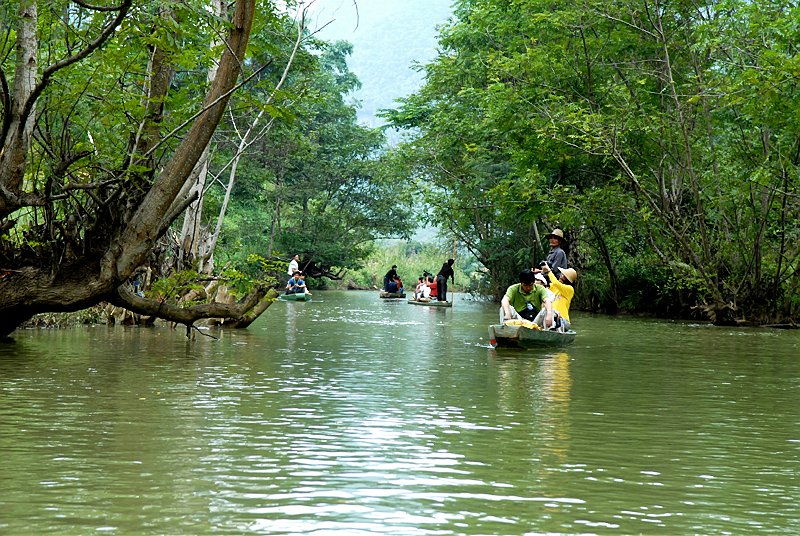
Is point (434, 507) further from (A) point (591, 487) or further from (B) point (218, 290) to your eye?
(B) point (218, 290)

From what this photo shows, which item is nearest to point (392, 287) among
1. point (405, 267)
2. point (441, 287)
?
point (441, 287)

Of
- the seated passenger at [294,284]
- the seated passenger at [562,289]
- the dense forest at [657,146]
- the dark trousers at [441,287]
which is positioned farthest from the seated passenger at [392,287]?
the seated passenger at [562,289]

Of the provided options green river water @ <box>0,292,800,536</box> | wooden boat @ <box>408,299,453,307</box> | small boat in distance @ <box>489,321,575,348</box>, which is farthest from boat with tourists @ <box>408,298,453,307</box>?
green river water @ <box>0,292,800,536</box>

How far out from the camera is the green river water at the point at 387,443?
6.16 metres

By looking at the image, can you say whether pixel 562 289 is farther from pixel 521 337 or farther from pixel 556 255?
pixel 521 337

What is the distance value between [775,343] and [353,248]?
4411cm

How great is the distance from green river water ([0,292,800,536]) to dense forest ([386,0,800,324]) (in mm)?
11212

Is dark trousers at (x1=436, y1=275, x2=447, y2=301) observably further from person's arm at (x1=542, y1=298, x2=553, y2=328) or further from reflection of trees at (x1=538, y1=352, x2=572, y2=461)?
reflection of trees at (x1=538, y1=352, x2=572, y2=461)

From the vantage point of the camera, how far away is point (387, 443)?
8.70 metres

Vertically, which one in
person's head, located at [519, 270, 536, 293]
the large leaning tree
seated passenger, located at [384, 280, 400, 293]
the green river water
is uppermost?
the large leaning tree

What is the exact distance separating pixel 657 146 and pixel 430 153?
1616 cm

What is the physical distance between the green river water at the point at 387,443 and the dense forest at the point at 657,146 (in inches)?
441

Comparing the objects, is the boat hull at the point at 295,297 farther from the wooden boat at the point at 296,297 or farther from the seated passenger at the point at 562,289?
the seated passenger at the point at 562,289

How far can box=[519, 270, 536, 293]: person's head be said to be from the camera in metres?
19.0
